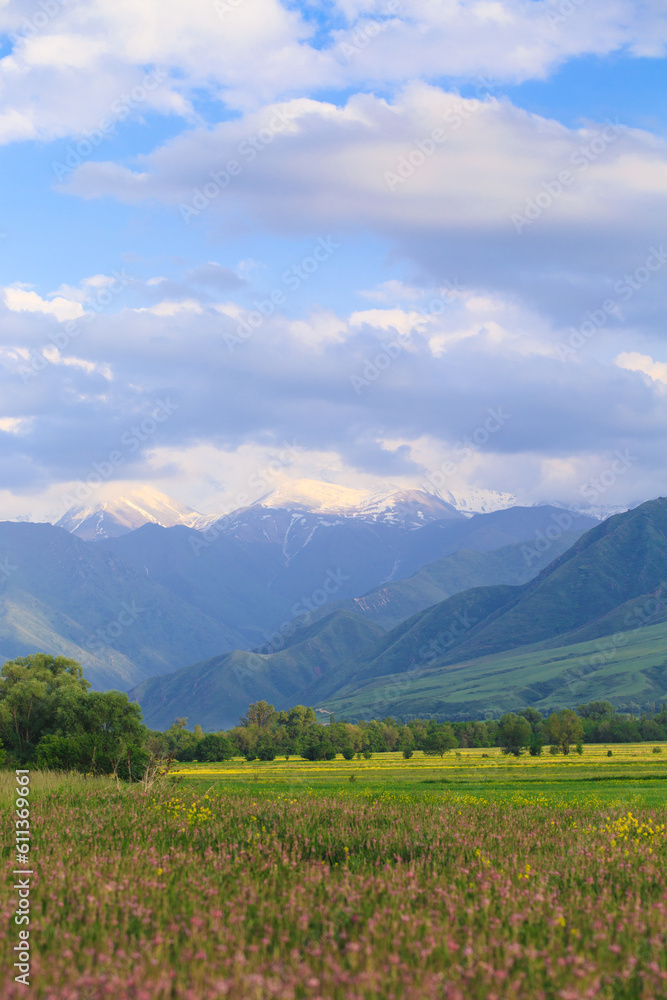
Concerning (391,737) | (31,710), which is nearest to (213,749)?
(391,737)

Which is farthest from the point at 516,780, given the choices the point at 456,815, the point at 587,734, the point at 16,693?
the point at 587,734

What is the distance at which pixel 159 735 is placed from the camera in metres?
169

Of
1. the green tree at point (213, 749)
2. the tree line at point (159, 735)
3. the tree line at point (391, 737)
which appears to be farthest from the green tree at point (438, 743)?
the green tree at point (213, 749)

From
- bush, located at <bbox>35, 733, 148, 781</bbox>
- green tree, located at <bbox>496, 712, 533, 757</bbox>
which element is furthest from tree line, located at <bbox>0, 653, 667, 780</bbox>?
green tree, located at <bbox>496, 712, 533, 757</bbox>

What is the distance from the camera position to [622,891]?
35.2 ft

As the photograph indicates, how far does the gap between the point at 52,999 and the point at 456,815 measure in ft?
47.3

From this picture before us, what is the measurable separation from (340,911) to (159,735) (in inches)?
6752

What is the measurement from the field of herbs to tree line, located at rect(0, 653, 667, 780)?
12.2 m

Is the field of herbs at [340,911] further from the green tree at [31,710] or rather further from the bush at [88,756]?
the green tree at [31,710]

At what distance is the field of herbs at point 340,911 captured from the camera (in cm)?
657

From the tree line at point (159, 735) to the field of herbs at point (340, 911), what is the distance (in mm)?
12206

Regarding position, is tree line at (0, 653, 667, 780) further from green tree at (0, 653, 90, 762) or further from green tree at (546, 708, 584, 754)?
green tree at (546, 708, 584, 754)

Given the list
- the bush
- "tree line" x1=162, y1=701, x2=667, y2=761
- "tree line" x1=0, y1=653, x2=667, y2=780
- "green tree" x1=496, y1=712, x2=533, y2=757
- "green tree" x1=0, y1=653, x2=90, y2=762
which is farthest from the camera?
"tree line" x1=162, y1=701, x2=667, y2=761

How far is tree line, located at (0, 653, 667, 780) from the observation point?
157 ft
